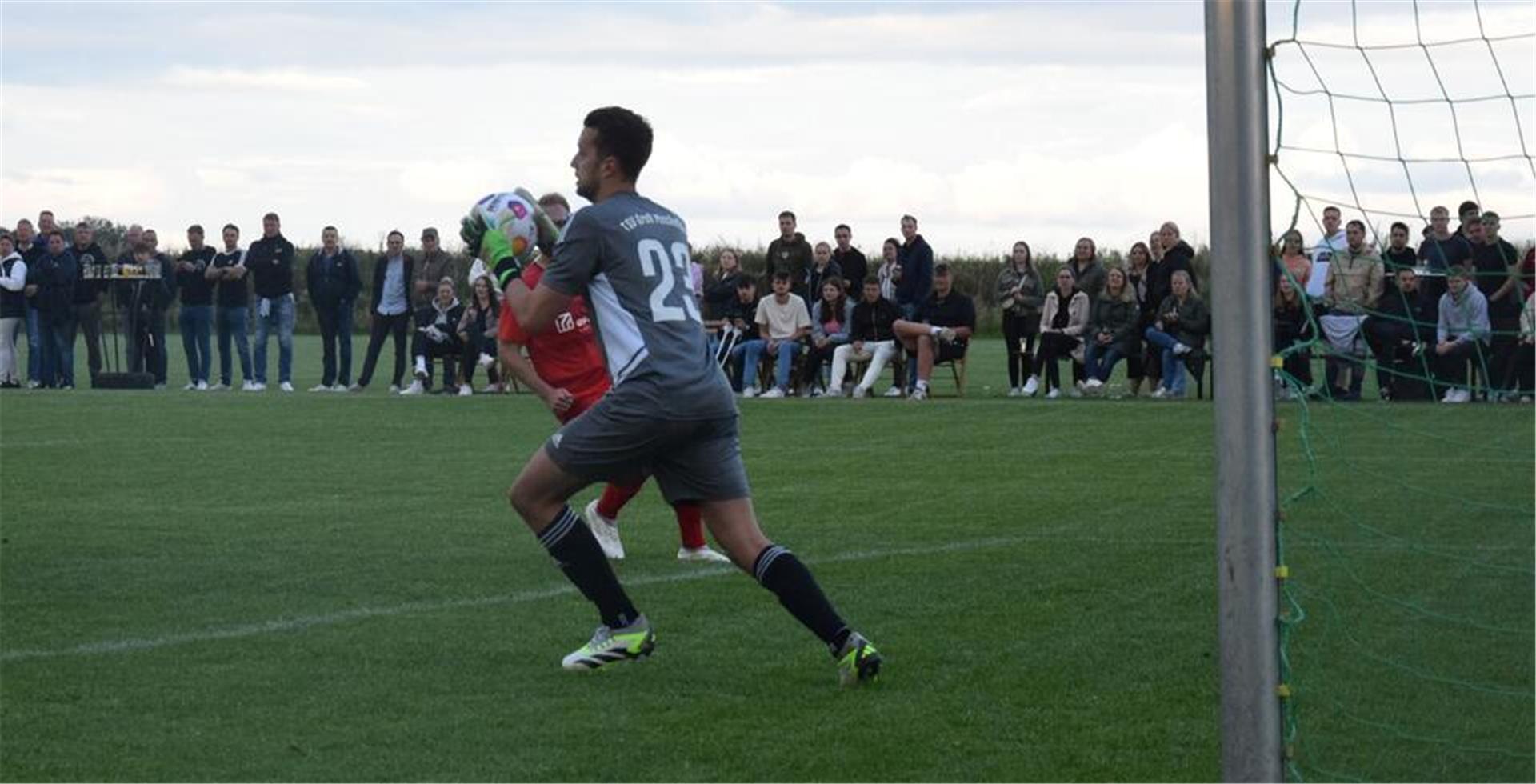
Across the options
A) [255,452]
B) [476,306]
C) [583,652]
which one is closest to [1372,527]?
[583,652]

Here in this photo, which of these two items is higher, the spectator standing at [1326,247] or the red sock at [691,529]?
the spectator standing at [1326,247]

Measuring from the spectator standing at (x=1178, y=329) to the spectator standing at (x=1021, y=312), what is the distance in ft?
5.86

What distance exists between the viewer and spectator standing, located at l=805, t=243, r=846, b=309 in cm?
2669

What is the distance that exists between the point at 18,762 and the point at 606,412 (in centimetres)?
232

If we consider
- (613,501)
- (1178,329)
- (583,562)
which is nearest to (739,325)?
(1178,329)

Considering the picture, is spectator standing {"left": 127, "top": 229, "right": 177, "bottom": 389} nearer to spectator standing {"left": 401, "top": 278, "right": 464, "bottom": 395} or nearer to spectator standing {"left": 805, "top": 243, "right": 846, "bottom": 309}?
spectator standing {"left": 401, "top": 278, "right": 464, "bottom": 395}

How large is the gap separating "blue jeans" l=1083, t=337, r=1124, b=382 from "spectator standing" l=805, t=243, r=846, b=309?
3.19 metres

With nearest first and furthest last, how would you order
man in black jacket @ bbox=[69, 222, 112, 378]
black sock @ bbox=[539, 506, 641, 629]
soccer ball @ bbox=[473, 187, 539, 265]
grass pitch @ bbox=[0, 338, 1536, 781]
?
grass pitch @ bbox=[0, 338, 1536, 781] → black sock @ bbox=[539, 506, 641, 629] → soccer ball @ bbox=[473, 187, 539, 265] → man in black jacket @ bbox=[69, 222, 112, 378]

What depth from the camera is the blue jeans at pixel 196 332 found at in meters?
29.4

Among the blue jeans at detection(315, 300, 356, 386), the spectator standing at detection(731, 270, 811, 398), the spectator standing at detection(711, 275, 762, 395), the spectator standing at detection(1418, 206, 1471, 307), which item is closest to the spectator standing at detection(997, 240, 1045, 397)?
the spectator standing at detection(731, 270, 811, 398)

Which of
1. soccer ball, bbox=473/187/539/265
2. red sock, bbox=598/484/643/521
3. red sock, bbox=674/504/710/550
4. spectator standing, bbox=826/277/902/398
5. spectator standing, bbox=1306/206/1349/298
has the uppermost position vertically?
soccer ball, bbox=473/187/539/265

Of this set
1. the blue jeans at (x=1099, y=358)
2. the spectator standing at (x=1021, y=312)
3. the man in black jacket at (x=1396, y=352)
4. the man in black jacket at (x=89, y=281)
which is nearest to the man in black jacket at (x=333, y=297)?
the man in black jacket at (x=89, y=281)

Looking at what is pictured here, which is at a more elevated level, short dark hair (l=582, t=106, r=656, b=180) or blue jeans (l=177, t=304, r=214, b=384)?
short dark hair (l=582, t=106, r=656, b=180)

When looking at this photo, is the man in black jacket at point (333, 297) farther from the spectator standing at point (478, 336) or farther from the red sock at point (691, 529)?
the red sock at point (691, 529)
